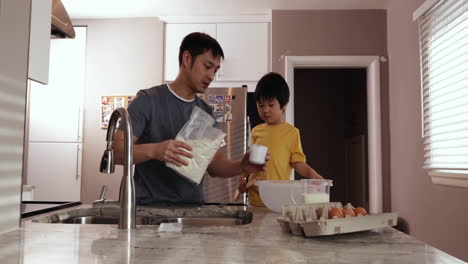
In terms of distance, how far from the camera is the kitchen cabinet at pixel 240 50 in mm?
3697

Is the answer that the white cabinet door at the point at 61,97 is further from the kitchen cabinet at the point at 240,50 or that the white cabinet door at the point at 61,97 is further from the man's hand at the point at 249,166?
the man's hand at the point at 249,166

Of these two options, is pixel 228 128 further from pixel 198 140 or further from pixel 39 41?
pixel 39 41

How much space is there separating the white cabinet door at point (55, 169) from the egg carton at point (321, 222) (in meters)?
3.23

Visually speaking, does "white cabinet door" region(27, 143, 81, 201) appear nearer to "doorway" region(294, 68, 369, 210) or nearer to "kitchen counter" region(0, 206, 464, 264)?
"doorway" region(294, 68, 369, 210)

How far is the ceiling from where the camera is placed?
11.4 ft

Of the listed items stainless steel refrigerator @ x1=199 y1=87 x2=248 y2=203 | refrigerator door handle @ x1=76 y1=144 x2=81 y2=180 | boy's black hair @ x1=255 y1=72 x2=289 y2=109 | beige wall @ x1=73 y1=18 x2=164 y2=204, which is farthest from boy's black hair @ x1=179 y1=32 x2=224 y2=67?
refrigerator door handle @ x1=76 y1=144 x2=81 y2=180

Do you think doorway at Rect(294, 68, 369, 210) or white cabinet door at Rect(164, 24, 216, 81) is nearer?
white cabinet door at Rect(164, 24, 216, 81)

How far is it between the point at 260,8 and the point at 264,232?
303 cm

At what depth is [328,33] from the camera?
3.70 metres

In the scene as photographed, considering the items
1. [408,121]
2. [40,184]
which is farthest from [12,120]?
[40,184]

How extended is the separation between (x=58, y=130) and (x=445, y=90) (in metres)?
3.23

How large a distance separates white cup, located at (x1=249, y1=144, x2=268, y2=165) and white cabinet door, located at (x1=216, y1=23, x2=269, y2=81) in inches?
95.9

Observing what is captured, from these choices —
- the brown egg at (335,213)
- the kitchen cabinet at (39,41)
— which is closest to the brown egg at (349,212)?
the brown egg at (335,213)

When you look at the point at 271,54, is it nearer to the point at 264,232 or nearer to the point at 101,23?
the point at 101,23
